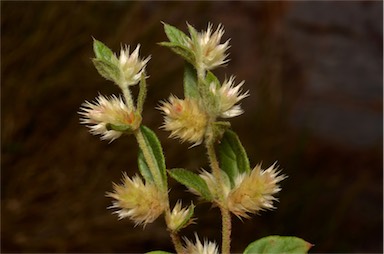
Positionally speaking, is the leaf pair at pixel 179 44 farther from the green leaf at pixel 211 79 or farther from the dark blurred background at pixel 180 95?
the dark blurred background at pixel 180 95

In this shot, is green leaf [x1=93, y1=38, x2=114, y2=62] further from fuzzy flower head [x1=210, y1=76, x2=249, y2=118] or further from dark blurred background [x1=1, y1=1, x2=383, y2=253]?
dark blurred background [x1=1, y1=1, x2=383, y2=253]

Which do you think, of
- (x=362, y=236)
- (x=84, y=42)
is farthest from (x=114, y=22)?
(x=362, y=236)

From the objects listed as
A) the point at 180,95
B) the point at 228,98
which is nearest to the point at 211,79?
the point at 228,98

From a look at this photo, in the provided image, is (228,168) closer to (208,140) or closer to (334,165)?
(208,140)

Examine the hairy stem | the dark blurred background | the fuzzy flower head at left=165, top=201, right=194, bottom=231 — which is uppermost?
the dark blurred background

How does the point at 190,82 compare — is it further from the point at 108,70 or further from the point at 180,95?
A: the point at 180,95

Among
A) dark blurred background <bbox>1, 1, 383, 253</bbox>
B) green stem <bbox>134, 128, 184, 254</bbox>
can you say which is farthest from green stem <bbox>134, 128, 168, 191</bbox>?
dark blurred background <bbox>1, 1, 383, 253</bbox>

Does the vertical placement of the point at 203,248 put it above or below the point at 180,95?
below
